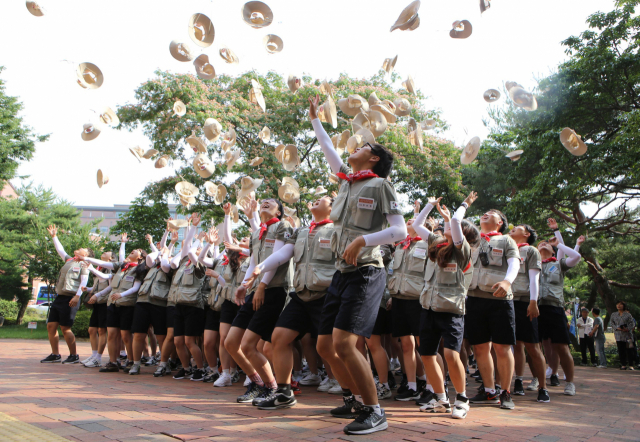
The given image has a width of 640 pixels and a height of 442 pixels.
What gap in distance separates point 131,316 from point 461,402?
575cm

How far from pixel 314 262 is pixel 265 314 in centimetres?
72

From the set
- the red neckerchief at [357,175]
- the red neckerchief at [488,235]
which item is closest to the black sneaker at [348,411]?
the red neckerchief at [357,175]

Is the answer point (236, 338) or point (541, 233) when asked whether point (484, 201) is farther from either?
point (236, 338)

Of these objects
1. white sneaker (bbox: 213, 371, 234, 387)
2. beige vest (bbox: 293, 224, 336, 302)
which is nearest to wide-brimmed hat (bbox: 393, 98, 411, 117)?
beige vest (bbox: 293, 224, 336, 302)

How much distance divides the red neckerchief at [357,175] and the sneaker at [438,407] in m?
2.25

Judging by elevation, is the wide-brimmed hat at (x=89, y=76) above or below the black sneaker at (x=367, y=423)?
above

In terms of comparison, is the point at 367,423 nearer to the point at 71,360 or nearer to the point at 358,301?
the point at 358,301

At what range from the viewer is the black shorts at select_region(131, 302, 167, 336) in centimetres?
755

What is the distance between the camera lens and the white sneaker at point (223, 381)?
6.18 metres

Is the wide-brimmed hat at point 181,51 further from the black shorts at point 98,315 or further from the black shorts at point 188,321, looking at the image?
the black shorts at point 98,315

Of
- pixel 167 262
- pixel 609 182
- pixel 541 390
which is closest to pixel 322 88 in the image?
pixel 167 262

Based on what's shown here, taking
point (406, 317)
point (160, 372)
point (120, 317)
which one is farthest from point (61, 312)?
point (406, 317)

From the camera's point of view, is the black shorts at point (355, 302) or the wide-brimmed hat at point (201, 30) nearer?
the black shorts at point (355, 302)

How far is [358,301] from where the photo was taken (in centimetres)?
344
